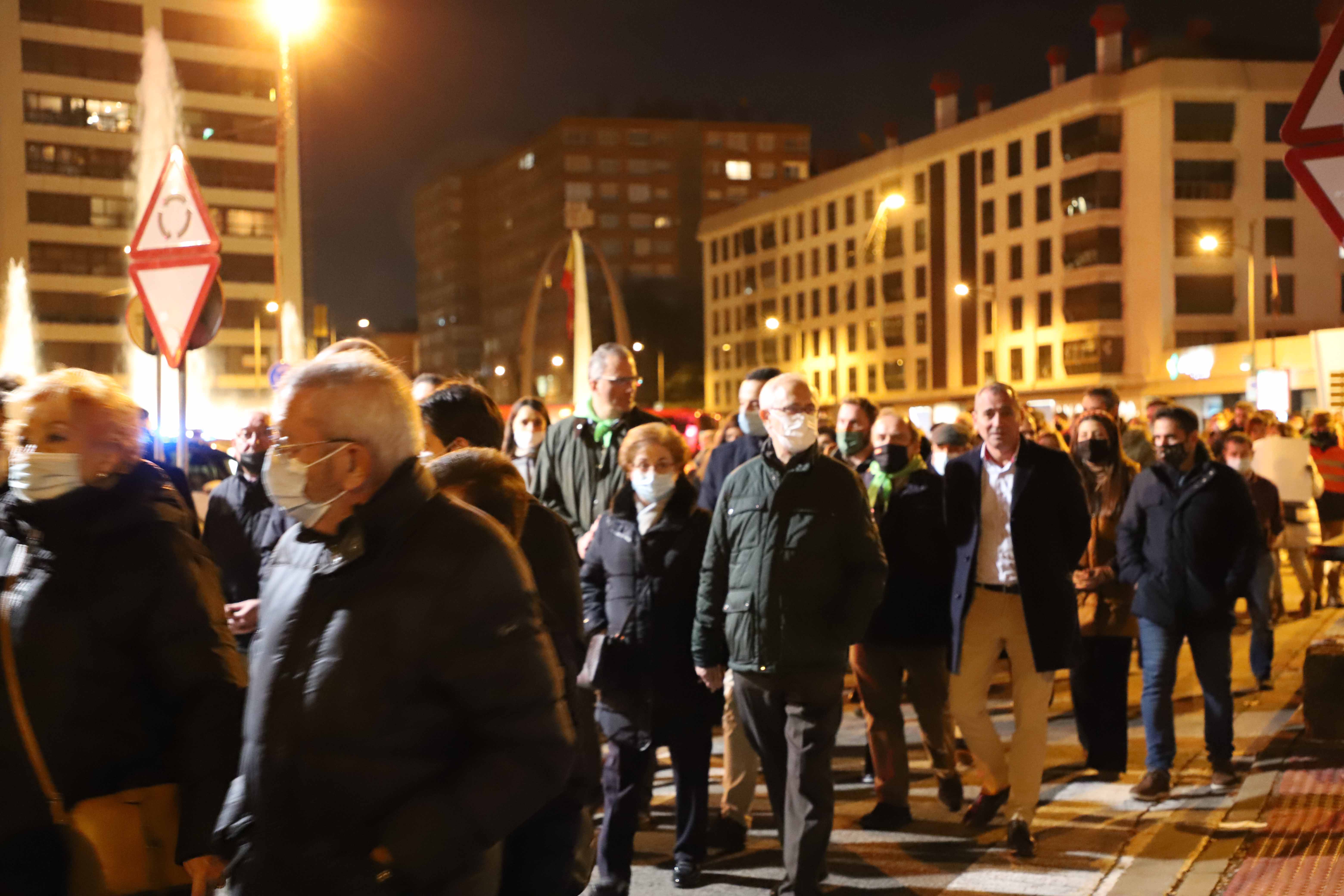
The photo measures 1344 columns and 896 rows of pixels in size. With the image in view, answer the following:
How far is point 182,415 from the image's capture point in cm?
648

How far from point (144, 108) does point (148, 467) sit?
85.1 meters

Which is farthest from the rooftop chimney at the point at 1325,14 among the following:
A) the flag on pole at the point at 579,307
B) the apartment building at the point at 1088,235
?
the flag on pole at the point at 579,307

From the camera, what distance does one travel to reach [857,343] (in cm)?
8406

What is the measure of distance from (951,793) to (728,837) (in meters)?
1.42

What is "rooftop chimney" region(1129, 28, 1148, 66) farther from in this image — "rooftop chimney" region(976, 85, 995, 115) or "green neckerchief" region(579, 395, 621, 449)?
"green neckerchief" region(579, 395, 621, 449)

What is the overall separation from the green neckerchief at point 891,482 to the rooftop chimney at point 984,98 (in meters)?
73.7

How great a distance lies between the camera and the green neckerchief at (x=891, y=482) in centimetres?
734

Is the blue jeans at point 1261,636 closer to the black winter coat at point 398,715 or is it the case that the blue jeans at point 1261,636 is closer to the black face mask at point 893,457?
the black face mask at point 893,457

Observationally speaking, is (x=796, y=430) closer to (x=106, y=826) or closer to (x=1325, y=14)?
(x=106, y=826)

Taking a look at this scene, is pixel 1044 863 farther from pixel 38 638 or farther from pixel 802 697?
pixel 38 638

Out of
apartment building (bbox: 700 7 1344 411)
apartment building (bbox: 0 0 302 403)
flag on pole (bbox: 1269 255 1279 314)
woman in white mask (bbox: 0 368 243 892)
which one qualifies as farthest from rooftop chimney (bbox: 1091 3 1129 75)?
woman in white mask (bbox: 0 368 243 892)

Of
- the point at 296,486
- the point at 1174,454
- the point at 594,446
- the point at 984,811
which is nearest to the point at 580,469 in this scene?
the point at 594,446

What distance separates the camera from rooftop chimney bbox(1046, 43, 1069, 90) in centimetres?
6988

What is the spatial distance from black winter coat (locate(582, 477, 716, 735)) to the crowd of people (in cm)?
1
